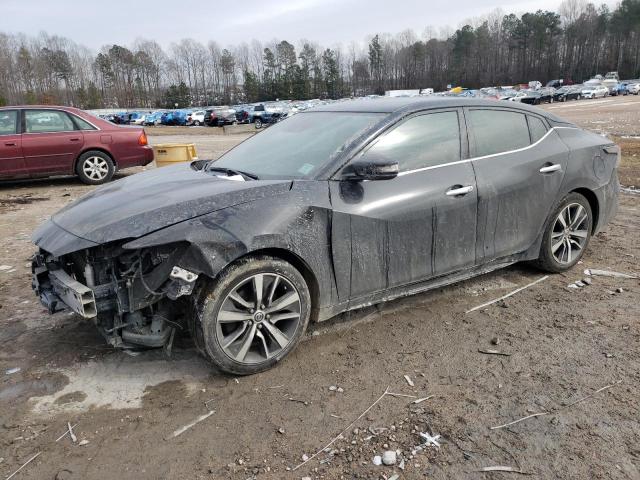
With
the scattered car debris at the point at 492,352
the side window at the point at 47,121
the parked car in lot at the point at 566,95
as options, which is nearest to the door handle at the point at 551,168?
the scattered car debris at the point at 492,352

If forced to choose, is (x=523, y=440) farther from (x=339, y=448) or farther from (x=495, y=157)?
(x=495, y=157)

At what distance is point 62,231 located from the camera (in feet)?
10.4

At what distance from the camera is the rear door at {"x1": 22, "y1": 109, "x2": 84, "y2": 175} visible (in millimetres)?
9484

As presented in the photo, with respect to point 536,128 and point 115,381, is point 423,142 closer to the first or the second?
point 536,128

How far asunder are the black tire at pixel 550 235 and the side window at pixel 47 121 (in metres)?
8.81

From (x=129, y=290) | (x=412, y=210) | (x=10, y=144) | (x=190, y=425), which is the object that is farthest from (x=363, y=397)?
(x=10, y=144)

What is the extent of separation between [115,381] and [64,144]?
7908mm

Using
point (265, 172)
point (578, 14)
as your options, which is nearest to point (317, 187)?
point (265, 172)

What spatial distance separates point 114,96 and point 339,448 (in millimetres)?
111014

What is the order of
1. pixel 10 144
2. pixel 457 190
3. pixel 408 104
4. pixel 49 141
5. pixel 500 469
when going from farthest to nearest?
1. pixel 49 141
2. pixel 10 144
3. pixel 408 104
4. pixel 457 190
5. pixel 500 469

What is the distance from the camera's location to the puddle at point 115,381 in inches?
117

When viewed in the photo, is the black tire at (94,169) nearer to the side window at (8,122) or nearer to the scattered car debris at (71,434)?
the side window at (8,122)

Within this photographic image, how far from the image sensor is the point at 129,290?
2.94m

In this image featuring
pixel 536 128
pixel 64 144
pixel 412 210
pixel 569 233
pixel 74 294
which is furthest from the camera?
pixel 64 144
